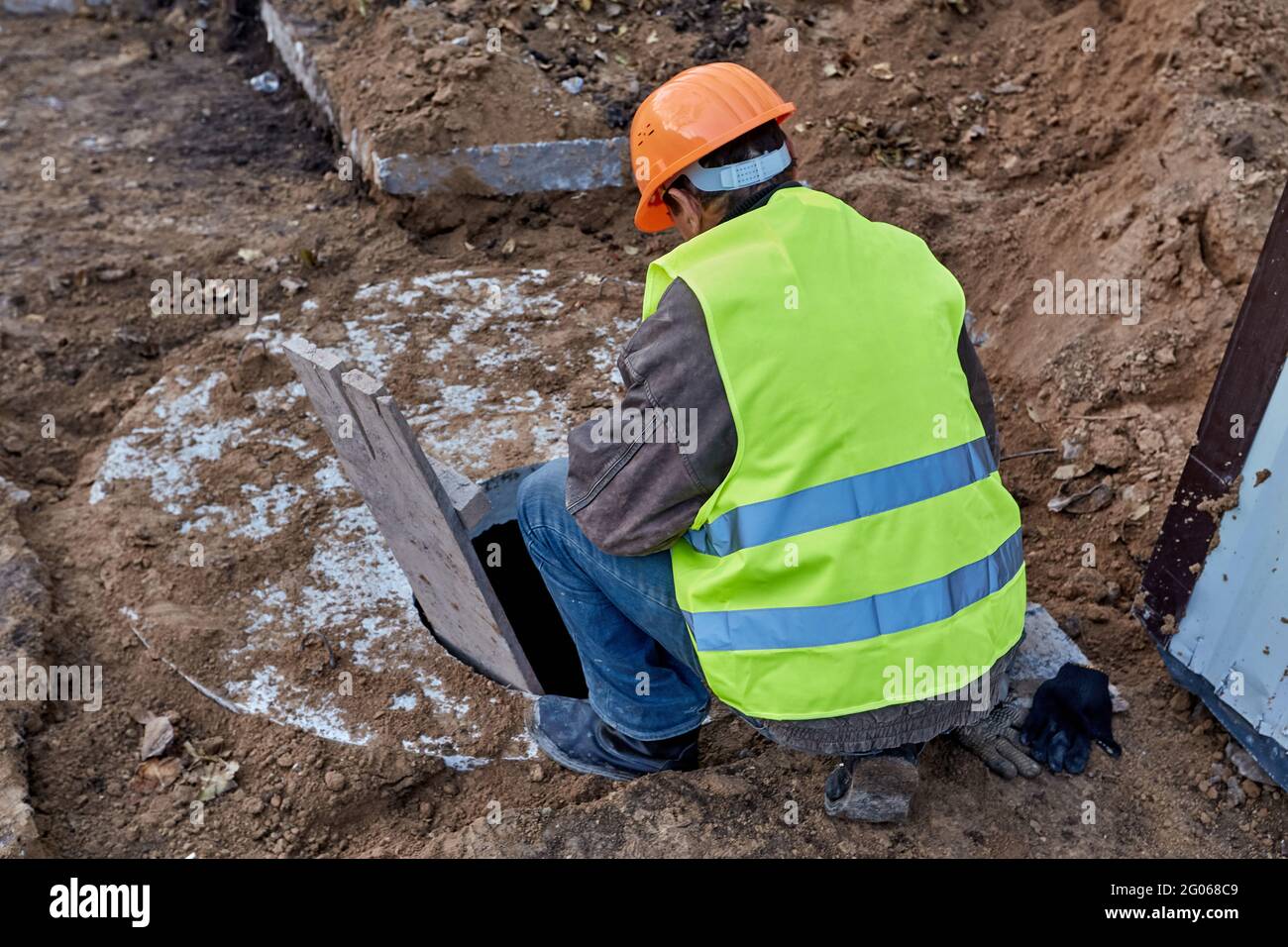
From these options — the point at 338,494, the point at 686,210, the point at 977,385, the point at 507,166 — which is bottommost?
the point at 338,494

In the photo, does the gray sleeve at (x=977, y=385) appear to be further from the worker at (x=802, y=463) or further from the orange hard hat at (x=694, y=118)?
the orange hard hat at (x=694, y=118)

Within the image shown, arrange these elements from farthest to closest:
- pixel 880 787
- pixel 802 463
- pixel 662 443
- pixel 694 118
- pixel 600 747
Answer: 1. pixel 600 747
2. pixel 880 787
3. pixel 694 118
4. pixel 662 443
5. pixel 802 463

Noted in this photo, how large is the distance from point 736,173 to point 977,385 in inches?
29.7

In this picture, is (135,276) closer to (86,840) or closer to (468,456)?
(468,456)

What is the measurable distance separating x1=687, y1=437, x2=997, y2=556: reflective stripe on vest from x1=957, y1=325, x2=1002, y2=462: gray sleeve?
0.36 metres

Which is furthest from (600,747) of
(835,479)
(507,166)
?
(507,166)

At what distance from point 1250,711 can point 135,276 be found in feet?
16.2

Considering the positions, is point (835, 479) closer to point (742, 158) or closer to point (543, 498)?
point (742, 158)

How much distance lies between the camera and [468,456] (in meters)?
4.04

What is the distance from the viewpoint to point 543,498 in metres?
2.76

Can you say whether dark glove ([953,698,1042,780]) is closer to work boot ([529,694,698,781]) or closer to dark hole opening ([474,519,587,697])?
work boot ([529,694,698,781])
